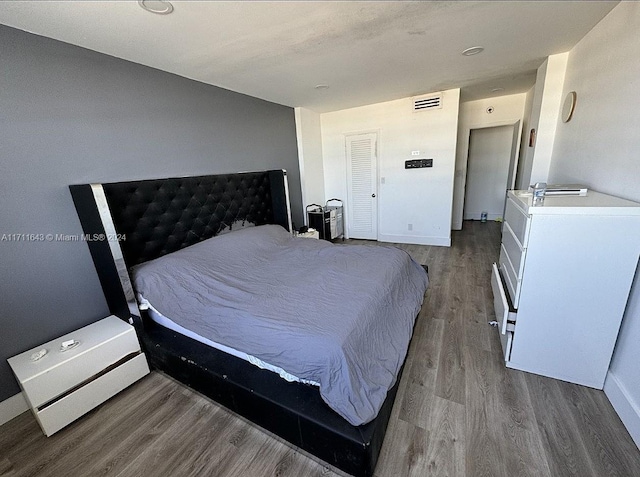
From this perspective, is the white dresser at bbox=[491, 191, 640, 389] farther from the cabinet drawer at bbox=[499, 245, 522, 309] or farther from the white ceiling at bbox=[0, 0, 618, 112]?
the white ceiling at bbox=[0, 0, 618, 112]

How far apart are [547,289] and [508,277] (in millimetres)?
430

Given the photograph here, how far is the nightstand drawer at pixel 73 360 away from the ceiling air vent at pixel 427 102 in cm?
422

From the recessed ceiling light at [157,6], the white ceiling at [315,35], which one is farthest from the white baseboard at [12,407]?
the recessed ceiling light at [157,6]

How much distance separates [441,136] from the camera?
3.82m

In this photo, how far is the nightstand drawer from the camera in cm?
149

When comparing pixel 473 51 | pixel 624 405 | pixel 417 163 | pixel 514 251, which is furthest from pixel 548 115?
pixel 624 405

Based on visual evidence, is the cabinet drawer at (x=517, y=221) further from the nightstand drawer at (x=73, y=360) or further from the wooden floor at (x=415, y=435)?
the nightstand drawer at (x=73, y=360)

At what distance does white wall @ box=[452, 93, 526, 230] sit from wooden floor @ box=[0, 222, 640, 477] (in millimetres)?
3820

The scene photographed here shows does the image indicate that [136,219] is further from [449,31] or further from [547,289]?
[547,289]

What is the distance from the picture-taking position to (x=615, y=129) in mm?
1669

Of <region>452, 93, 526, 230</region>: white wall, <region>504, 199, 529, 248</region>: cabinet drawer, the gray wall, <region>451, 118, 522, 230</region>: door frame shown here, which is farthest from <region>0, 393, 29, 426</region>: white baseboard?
<region>452, 93, 526, 230</region>: white wall

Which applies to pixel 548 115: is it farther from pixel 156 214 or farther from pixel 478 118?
pixel 156 214

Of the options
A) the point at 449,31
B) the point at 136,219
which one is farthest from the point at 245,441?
the point at 449,31

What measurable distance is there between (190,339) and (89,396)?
0.64m
